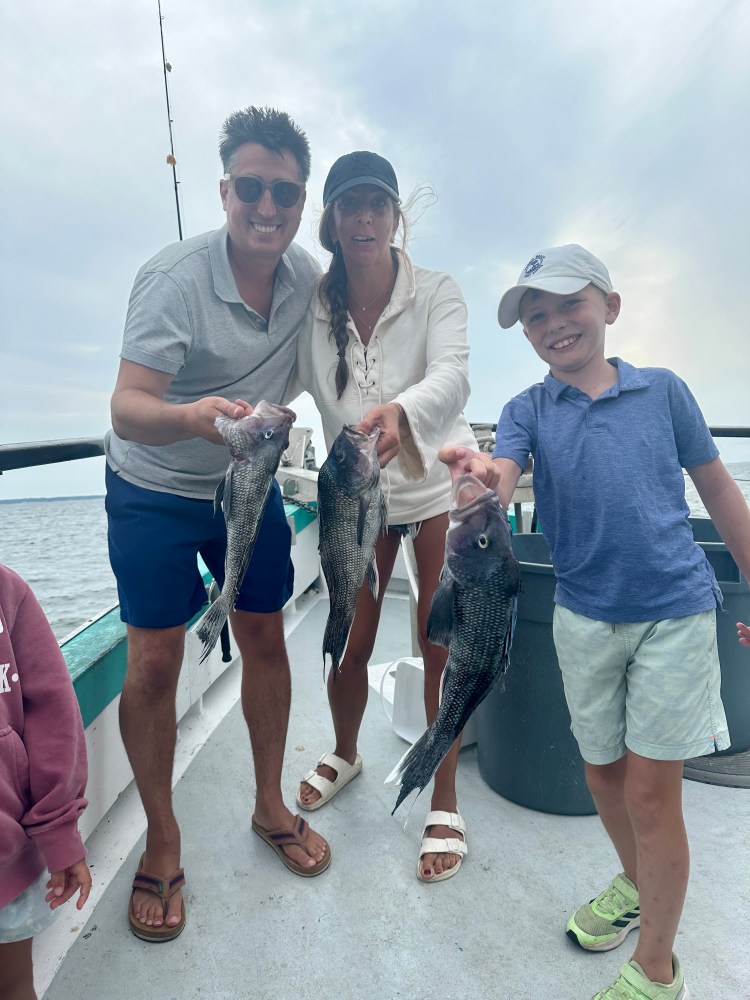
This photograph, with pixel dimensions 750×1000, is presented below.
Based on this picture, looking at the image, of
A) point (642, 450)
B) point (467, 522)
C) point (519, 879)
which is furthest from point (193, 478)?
point (519, 879)

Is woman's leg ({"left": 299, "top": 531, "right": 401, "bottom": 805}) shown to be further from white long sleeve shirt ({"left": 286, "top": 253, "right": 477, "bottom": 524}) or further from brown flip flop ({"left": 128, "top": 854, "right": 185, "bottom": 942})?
brown flip flop ({"left": 128, "top": 854, "right": 185, "bottom": 942})

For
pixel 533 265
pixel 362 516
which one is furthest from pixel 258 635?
pixel 533 265

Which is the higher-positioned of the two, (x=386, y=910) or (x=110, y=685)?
(x=110, y=685)

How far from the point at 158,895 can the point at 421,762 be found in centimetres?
132

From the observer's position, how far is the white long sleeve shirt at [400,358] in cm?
225

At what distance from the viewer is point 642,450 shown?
183cm

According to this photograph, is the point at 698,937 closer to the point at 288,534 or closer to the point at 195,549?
the point at 288,534

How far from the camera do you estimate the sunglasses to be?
205 cm

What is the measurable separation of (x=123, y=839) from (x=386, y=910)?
1.11 meters

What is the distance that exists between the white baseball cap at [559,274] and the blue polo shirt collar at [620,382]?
25 cm

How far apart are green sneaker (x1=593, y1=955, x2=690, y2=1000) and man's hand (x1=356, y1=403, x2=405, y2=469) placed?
1.55m

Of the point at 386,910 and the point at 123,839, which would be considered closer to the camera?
the point at 386,910

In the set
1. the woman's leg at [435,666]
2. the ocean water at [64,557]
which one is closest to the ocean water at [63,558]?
the ocean water at [64,557]

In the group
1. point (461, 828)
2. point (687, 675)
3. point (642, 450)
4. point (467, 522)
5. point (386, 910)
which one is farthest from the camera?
point (461, 828)
